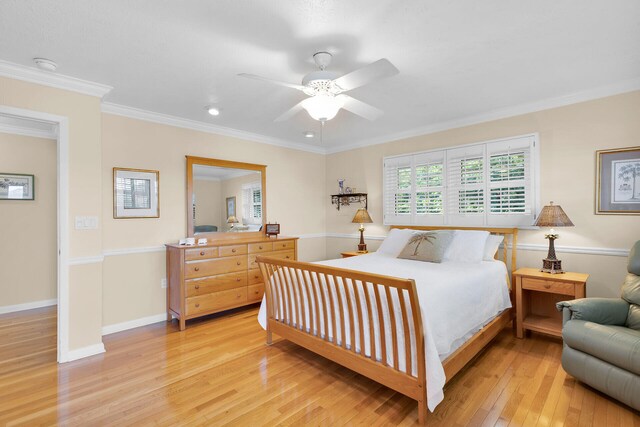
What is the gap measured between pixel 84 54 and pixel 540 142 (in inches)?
173

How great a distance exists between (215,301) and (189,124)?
2.30m

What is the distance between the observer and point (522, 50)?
2.31 m

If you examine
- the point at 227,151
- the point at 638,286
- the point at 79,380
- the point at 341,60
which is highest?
the point at 341,60

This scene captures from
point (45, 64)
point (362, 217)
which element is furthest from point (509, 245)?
point (45, 64)

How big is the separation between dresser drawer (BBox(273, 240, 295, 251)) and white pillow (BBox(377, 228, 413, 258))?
136 centimetres

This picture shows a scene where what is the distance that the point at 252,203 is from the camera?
4.62 metres

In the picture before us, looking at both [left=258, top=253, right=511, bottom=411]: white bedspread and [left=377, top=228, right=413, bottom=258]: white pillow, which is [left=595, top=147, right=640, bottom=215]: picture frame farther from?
[left=377, top=228, right=413, bottom=258]: white pillow

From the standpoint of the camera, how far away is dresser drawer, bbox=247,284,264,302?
408cm

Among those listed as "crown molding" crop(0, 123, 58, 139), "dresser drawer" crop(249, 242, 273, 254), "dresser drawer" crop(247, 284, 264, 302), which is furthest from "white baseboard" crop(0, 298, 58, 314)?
"dresser drawer" crop(249, 242, 273, 254)

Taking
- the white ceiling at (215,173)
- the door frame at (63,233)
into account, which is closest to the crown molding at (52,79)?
the door frame at (63,233)

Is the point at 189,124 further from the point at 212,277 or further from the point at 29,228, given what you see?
the point at 29,228

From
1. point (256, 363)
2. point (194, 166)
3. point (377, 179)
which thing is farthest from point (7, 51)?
point (377, 179)

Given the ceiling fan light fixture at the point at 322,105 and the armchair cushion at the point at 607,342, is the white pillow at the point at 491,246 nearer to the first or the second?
the armchair cushion at the point at 607,342

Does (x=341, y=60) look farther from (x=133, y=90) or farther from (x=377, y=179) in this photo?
(x=377, y=179)
